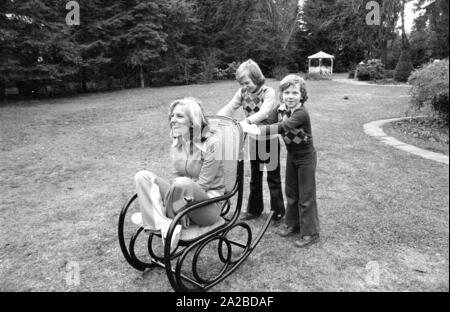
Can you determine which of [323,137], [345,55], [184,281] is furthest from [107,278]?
[345,55]

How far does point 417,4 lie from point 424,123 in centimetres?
1566

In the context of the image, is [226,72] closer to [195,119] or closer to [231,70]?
[231,70]

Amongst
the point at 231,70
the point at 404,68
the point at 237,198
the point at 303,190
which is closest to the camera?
the point at 303,190

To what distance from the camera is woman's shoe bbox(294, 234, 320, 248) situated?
2.89 metres

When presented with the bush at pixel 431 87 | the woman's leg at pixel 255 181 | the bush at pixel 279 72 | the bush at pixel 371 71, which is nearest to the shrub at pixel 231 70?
the bush at pixel 279 72

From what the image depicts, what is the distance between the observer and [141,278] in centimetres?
255

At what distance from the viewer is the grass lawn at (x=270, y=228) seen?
2.49 metres

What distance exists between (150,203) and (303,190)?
1.24 meters

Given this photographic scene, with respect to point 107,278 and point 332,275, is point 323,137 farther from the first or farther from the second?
point 107,278

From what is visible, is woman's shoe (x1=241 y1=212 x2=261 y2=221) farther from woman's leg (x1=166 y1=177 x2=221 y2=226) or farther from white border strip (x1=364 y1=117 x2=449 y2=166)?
white border strip (x1=364 y1=117 x2=449 y2=166)

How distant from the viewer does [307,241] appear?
9.57 feet
